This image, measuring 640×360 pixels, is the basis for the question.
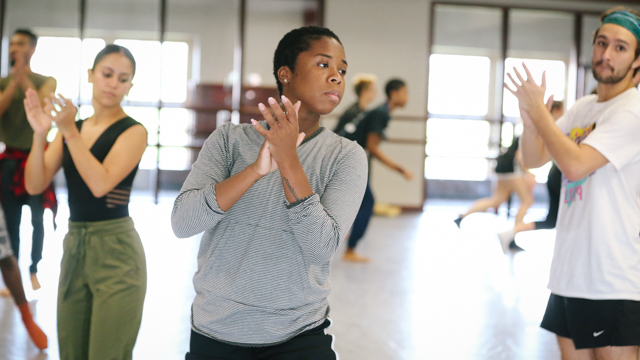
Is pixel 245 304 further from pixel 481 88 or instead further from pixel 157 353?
pixel 481 88

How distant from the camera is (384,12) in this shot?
330 inches

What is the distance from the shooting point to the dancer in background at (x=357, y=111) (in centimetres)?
482

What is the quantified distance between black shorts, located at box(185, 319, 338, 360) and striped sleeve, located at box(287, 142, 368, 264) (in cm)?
16

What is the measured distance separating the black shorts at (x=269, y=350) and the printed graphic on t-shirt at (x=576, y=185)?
887 millimetres

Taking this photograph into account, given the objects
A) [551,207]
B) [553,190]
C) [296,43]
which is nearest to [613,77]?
[296,43]

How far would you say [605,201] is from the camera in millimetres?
1560

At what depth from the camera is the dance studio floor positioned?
269cm

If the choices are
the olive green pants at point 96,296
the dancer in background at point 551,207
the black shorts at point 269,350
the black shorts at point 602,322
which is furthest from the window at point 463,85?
the black shorts at point 269,350

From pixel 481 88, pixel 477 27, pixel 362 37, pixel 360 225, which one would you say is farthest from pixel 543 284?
pixel 481 88

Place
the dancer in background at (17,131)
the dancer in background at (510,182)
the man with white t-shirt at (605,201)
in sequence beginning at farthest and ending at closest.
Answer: the dancer in background at (510,182)
the dancer in background at (17,131)
the man with white t-shirt at (605,201)

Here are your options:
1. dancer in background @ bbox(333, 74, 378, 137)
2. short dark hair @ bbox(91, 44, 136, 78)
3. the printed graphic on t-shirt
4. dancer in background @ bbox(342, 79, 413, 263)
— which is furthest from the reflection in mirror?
the printed graphic on t-shirt

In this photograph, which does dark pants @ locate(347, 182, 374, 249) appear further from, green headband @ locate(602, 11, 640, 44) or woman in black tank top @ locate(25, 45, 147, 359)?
green headband @ locate(602, 11, 640, 44)

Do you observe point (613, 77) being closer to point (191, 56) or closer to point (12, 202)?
point (12, 202)

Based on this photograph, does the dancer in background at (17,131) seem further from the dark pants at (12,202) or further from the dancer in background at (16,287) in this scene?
the dancer in background at (16,287)
